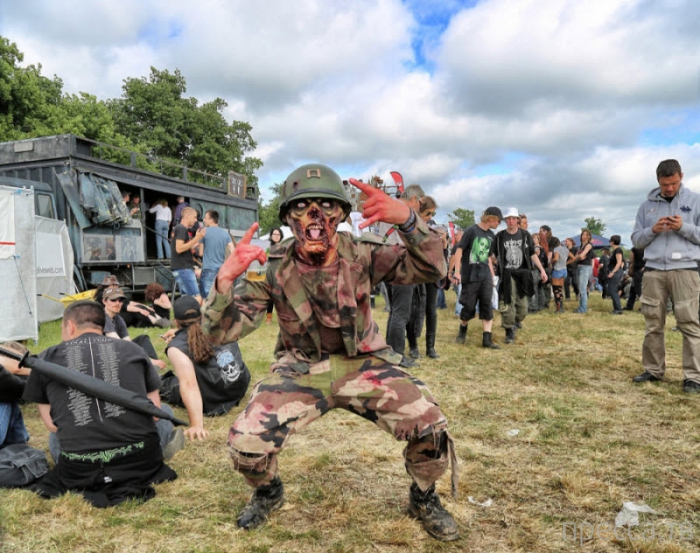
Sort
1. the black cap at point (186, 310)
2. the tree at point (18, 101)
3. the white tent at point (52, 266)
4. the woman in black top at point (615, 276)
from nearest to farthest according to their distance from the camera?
the black cap at point (186, 310), the white tent at point (52, 266), the woman in black top at point (615, 276), the tree at point (18, 101)

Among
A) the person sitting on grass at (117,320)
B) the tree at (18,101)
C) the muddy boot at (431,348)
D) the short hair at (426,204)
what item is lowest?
the muddy boot at (431,348)

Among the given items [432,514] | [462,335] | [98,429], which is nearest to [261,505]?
[432,514]

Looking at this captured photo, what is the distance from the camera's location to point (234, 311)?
259cm

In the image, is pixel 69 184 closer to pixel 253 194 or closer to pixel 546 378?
pixel 253 194

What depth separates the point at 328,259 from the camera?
8.98ft

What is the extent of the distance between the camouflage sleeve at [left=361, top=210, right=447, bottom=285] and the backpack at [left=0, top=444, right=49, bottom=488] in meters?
2.46

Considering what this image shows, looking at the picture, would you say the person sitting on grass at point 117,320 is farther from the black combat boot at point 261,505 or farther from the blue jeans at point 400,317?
the black combat boot at point 261,505

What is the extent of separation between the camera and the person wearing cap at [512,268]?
7.66 metres

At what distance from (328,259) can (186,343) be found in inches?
83.2

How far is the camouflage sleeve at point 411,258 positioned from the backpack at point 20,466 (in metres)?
2.46

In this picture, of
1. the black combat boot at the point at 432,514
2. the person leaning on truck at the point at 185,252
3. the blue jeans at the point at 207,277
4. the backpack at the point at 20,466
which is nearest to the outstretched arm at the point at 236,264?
the black combat boot at the point at 432,514

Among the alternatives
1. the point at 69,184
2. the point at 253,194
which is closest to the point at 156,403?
the point at 69,184

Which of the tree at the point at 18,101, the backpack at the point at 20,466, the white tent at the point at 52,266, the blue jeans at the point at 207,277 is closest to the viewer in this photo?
the backpack at the point at 20,466

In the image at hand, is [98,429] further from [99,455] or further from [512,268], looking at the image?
[512,268]
